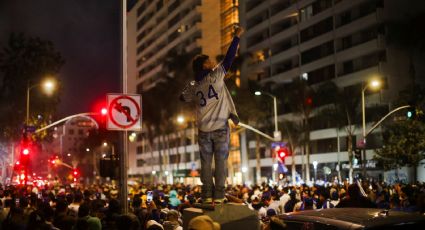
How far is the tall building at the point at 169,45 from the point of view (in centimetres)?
9112

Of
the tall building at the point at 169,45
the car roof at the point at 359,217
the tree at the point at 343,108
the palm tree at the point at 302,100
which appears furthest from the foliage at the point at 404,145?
the car roof at the point at 359,217

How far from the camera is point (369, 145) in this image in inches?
2318

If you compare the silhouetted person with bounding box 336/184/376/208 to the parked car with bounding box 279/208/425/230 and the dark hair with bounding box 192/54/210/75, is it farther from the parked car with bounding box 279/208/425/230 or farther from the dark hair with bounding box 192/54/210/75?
the dark hair with bounding box 192/54/210/75

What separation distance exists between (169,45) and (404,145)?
6823 cm

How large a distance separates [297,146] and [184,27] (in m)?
45.1

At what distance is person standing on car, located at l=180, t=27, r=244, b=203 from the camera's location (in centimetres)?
713

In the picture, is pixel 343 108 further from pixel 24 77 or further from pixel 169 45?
pixel 169 45

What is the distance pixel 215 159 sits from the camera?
7.20 m

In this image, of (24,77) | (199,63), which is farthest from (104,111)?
(24,77)

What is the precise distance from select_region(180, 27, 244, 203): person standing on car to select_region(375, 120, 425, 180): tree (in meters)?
40.9

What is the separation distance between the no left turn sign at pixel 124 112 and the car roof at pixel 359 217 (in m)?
4.65

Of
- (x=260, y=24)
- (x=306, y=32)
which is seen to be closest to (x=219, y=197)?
(x=306, y=32)

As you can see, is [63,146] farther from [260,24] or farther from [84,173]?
[260,24]

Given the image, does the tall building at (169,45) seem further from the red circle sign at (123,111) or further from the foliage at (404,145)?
the red circle sign at (123,111)
